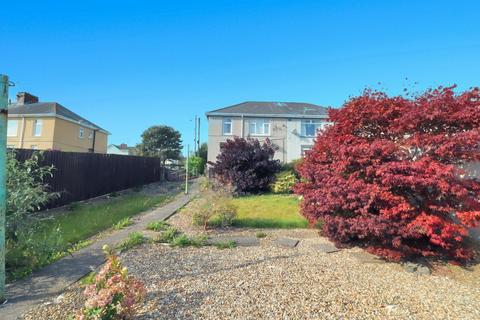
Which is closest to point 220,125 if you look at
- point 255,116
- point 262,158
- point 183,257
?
point 255,116

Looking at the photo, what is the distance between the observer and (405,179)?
4777 millimetres

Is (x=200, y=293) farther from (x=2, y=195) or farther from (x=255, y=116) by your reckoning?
(x=255, y=116)

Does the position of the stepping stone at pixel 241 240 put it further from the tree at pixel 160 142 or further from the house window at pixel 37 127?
the tree at pixel 160 142

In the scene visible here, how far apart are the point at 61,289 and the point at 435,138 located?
6.02 metres

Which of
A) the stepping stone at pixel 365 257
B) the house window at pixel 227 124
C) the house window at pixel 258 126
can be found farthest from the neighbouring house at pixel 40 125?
the stepping stone at pixel 365 257

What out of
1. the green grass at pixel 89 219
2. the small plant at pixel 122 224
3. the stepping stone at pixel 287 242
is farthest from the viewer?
the small plant at pixel 122 224

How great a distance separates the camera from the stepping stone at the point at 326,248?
5695 mm

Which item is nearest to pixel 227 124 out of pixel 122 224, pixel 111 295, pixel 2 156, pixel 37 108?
pixel 37 108

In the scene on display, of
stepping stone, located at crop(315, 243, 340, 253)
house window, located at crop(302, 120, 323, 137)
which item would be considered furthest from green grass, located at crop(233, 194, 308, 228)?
house window, located at crop(302, 120, 323, 137)

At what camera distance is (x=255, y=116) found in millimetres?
26188

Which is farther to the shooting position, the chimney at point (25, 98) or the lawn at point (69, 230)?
the chimney at point (25, 98)

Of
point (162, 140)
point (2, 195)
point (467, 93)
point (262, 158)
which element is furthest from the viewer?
point (162, 140)

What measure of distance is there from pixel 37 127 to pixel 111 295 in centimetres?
2994

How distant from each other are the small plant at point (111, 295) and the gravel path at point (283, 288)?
32 cm
